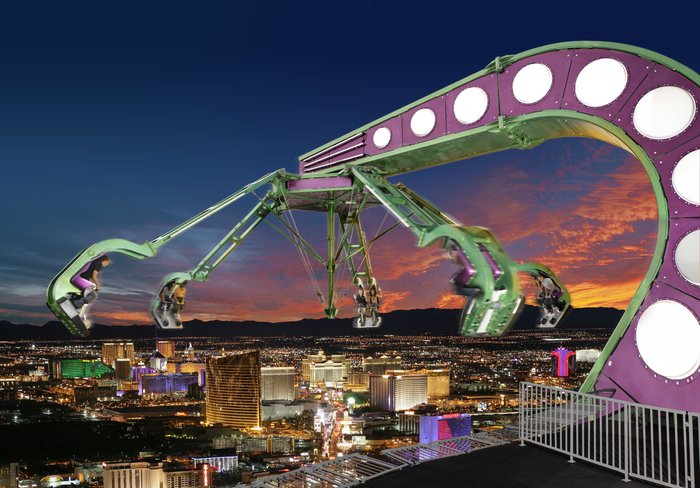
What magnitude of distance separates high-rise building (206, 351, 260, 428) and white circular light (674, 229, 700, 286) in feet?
218

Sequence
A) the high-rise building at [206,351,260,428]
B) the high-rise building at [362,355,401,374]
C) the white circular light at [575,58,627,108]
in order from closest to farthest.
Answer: the white circular light at [575,58,627,108] → the high-rise building at [362,355,401,374] → the high-rise building at [206,351,260,428]

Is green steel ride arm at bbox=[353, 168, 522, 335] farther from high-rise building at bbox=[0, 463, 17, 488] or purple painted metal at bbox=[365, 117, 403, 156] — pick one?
high-rise building at bbox=[0, 463, 17, 488]

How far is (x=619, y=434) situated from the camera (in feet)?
21.2

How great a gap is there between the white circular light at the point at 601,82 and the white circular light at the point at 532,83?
349 mm

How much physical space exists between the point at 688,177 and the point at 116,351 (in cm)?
11752

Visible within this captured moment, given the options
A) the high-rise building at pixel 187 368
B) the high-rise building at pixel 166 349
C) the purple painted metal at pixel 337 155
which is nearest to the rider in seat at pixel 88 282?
the purple painted metal at pixel 337 155

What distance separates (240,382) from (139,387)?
27.7 m

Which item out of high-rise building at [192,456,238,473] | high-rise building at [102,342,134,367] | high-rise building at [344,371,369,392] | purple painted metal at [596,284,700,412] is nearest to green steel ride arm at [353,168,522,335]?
purple painted metal at [596,284,700,412]

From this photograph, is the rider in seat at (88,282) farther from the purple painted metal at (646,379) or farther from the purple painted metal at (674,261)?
the purple painted metal at (674,261)

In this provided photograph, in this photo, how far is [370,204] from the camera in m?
9.75

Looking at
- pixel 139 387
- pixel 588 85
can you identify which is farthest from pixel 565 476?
pixel 139 387

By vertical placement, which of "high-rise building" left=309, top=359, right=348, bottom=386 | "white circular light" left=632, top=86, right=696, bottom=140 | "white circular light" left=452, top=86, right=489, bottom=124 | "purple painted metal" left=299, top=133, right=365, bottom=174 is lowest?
"high-rise building" left=309, top=359, right=348, bottom=386

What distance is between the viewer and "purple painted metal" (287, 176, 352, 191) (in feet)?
30.3

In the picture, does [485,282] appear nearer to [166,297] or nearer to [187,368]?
[166,297]
